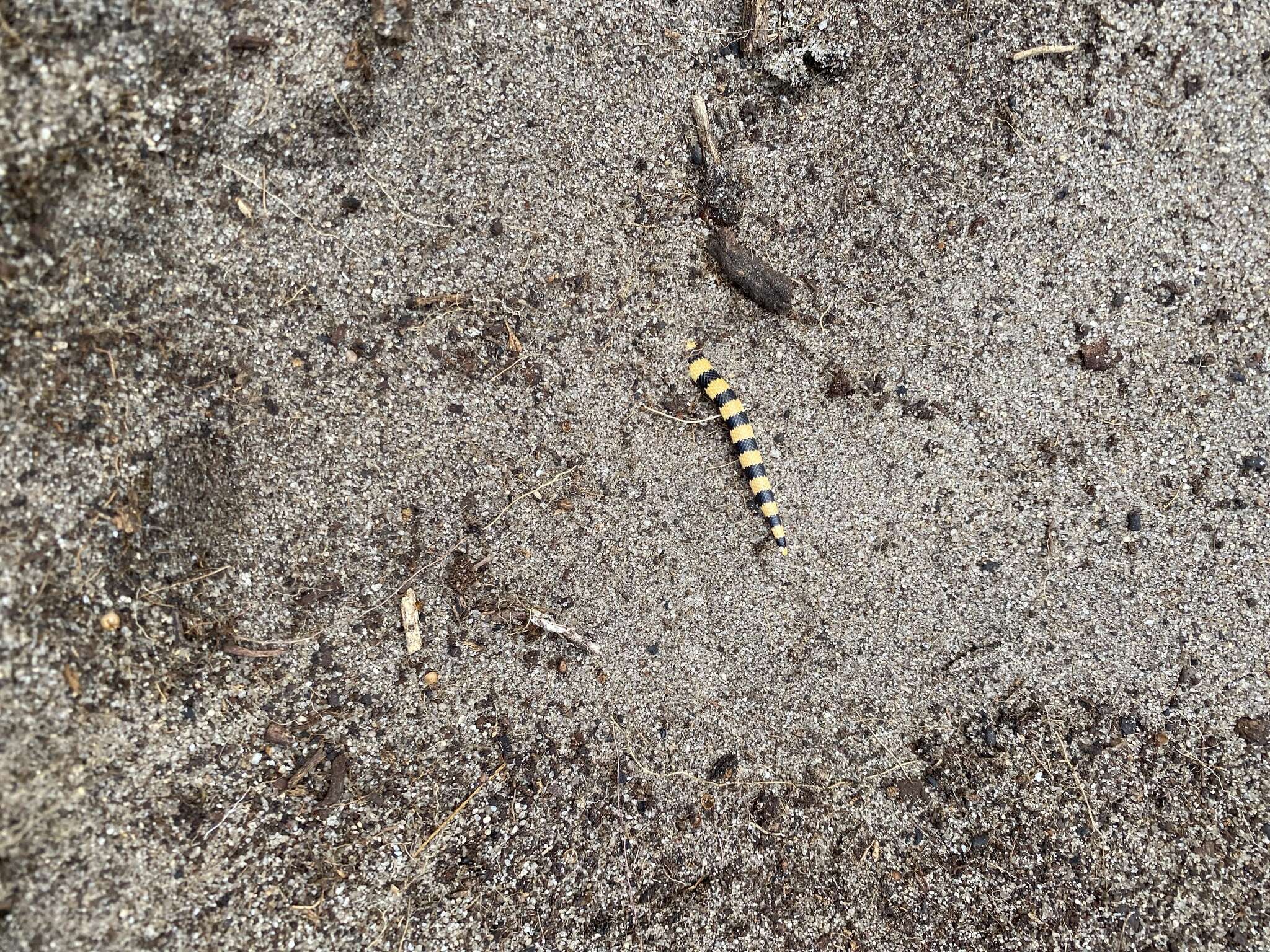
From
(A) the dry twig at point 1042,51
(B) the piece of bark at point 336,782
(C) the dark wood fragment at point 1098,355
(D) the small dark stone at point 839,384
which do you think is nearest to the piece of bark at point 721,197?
(D) the small dark stone at point 839,384

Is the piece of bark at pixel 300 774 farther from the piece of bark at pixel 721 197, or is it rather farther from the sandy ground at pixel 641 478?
the piece of bark at pixel 721 197

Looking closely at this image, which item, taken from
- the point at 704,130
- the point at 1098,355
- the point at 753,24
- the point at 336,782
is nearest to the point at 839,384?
the point at 1098,355

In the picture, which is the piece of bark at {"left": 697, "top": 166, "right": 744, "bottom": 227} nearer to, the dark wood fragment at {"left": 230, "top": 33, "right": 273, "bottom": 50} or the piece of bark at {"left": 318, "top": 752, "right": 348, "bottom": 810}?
the dark wood fragment at {"left": 230, "top": 33, "right": 273, "bottom": 50}

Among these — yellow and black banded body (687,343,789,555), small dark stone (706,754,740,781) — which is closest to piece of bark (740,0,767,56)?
yellow and black banded body (687,343,789,555)

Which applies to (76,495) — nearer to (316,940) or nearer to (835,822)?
(316,940)

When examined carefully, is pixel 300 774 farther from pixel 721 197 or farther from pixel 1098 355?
pixel 1098 355

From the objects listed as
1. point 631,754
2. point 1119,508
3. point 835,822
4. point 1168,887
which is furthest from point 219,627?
point 1168,887
